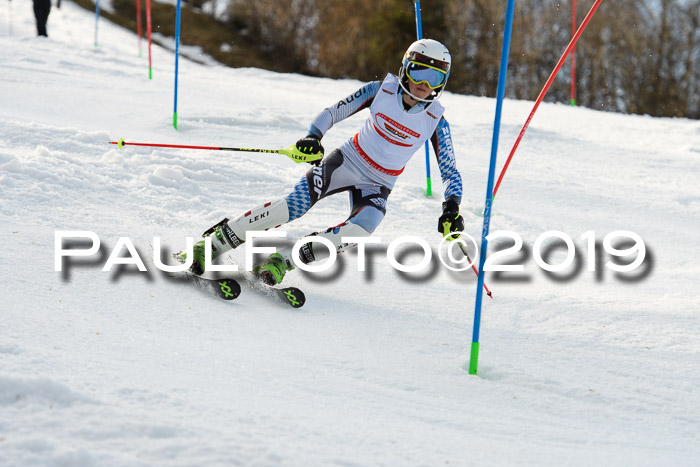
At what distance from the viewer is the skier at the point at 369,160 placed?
347 cm

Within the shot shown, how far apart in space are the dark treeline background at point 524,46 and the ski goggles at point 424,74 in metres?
17.5

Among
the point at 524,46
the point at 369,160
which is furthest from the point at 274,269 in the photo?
the point at 524,46

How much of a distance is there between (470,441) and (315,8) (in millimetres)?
23474

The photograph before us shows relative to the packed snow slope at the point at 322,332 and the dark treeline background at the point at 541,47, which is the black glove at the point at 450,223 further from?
the dark treeline background at the point at 541,47

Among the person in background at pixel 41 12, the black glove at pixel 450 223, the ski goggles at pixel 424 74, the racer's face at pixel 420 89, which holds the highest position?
the person in background at pixel 41 12

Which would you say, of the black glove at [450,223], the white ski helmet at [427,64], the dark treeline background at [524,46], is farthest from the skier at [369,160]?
the dark treeline background at [524,46]

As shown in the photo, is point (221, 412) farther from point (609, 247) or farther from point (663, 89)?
point (663, 89)

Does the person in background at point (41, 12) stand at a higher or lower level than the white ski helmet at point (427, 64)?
higher

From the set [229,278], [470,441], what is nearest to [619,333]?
[470,441]

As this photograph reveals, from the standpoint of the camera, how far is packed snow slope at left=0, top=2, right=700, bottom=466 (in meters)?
1.91

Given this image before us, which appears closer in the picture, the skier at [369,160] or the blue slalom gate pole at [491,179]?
the blue slalom gate pole at [491,179]

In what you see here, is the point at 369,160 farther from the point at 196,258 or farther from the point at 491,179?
the point at 491,179

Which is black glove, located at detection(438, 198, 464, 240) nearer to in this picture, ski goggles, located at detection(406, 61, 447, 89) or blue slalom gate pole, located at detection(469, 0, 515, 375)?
blue slalom gate pole, located at detection(469, 0, 515, 375)

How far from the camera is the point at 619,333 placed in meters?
3.38
